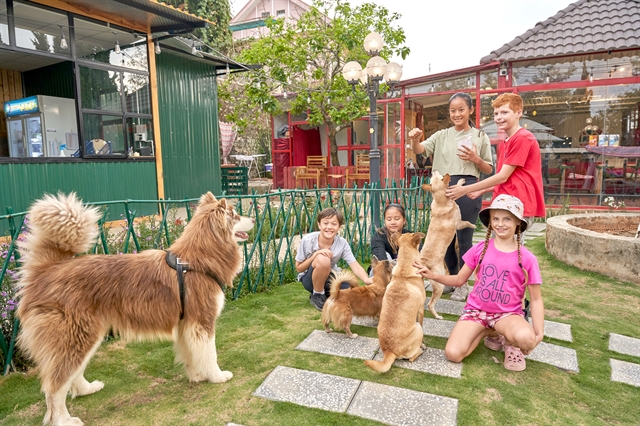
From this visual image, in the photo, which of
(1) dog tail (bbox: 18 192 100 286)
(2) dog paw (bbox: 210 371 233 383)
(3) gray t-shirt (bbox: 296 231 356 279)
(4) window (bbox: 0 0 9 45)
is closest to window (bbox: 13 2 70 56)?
(4) window (bbox: 0 0 9 45)

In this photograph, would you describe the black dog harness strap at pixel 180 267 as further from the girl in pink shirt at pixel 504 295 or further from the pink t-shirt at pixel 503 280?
the pink t-shirt at pixel 503 280

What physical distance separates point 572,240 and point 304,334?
4217 millimetres

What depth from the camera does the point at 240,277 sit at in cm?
438

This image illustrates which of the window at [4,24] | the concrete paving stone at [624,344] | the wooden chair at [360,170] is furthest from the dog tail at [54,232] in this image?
the wooden chair at [360,170]

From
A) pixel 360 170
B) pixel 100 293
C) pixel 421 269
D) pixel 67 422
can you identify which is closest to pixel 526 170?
pixel 421 269

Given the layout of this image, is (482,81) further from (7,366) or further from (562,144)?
(7,366)

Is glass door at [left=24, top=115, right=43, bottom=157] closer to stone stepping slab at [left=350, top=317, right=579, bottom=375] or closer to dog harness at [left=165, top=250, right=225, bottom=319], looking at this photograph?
dog harness at [left=165, top=250, right=225, bottom=319]

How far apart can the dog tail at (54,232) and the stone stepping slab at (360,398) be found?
1.40 metres

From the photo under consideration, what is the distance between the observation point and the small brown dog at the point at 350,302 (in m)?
3.21

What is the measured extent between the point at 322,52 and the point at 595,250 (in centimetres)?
1048

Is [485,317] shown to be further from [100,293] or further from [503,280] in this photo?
[100,293]

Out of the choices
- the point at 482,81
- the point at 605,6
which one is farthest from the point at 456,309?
the point at 605,6

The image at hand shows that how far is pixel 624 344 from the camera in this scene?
3209 millimetres

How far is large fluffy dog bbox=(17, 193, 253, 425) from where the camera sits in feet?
6.89
